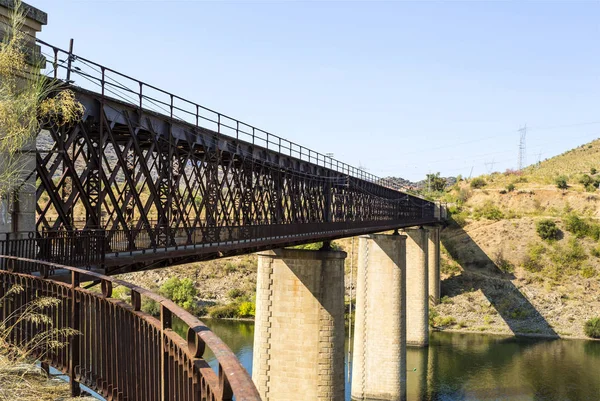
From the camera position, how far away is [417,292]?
173ft

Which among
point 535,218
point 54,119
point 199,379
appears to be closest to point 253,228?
point 54,119

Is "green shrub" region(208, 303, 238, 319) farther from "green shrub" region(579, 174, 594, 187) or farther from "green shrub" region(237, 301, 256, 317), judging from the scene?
"green shrub" region(579, 174, 594, 187)

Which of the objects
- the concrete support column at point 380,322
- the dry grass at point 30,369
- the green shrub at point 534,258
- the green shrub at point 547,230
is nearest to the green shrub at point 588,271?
the green shrub at point 534,258

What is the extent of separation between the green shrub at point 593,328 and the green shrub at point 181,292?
1546 inches

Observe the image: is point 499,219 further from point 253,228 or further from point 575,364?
point 253,228

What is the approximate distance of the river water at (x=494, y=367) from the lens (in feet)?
125

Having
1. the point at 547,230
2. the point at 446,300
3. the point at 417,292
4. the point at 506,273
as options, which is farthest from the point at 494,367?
A: the point at 547,230

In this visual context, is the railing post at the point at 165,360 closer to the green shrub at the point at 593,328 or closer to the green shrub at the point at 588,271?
the green shrub at the point at 593,328

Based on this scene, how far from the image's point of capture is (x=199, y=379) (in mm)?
4273

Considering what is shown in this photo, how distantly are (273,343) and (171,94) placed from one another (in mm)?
13369

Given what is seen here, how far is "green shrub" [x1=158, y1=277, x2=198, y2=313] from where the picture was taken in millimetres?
61219

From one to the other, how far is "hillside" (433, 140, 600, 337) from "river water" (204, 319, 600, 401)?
4666mm

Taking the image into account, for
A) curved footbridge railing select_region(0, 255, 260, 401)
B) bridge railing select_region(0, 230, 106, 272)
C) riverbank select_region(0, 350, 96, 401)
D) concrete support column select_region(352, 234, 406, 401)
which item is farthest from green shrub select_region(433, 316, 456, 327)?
riverbank select_region(0, 350, 96, 401)

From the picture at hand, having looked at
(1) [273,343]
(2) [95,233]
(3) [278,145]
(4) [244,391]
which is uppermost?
(3) [278,145]
